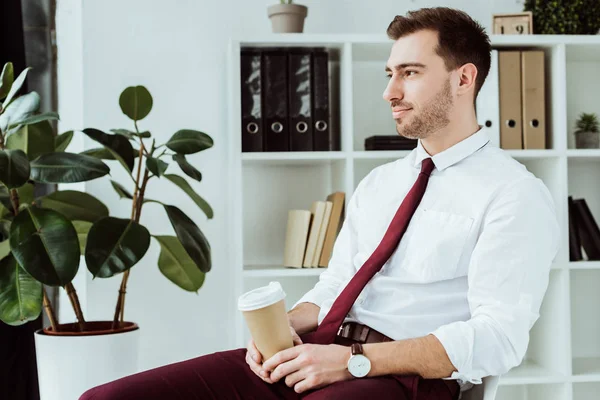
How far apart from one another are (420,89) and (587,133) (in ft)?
4.24

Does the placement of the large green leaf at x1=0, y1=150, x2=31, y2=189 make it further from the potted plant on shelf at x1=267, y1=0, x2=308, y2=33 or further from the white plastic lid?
the potted plant on shelf at x1=267, y1=0, x2=308, y2=33

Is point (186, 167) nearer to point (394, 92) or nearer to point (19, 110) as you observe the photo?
point (19, 110)

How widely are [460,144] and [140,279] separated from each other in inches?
60.3

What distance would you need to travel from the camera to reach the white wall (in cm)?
284

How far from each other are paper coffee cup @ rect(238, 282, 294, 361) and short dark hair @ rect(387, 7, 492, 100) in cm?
75

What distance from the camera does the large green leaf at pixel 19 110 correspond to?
2164mm

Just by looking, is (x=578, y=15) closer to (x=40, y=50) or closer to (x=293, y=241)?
(x=293, y=241)

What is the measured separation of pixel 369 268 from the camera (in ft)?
5.67

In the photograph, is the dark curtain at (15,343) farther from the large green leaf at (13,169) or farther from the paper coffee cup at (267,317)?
the paper coffee cup at (267,317)

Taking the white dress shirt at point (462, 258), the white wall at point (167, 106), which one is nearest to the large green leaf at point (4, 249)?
the white wall at point (167, 106)

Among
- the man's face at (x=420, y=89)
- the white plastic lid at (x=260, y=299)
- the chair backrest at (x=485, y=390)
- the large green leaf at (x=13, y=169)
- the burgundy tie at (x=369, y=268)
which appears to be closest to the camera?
the white plastic lid at (x=260, y=299)

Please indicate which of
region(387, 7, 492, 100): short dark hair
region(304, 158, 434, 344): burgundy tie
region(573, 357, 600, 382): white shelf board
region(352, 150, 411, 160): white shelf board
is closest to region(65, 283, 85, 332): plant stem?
region(304, 158, 434, 344): burgundy tie

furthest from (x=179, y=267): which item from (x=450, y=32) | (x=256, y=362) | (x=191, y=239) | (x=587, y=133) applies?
(x=587, y=133)

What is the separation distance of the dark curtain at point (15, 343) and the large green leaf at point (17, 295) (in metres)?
0.60
